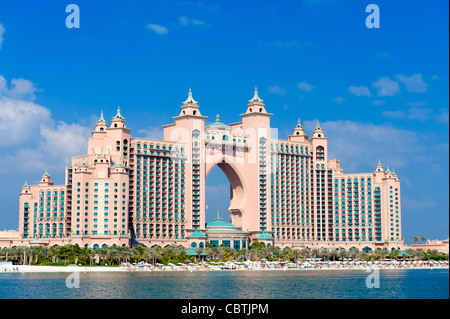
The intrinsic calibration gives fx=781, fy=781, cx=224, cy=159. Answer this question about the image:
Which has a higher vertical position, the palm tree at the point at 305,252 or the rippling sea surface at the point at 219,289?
the palm tree at the point at 305,252

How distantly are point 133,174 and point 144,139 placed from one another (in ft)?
31.4

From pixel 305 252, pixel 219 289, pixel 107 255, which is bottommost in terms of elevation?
pixel 219 289

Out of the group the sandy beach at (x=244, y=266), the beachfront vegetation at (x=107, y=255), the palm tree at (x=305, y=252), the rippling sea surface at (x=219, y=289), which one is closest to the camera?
the rippling sea surface at (x=219, y=289)

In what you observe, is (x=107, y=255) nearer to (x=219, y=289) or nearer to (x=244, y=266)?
(x=244, y=266)

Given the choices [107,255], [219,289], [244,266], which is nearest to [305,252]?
[244,266]

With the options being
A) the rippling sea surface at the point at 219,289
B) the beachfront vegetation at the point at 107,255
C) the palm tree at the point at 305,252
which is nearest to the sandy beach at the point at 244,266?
the beachfront vegetation at the point at 107,255

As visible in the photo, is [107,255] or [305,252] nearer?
[107,255]

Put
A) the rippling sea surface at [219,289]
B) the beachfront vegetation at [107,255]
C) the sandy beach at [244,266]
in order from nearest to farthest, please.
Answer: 1. the rippling sea surface at [219,289]
2. the sandy beach at [244,266]
3. the beachfront vegetation at [107,255]

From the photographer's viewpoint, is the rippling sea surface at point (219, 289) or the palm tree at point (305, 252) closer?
the rippling sea surface at point (219, 289)

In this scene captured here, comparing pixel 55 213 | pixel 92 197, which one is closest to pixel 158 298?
pixel 92 197

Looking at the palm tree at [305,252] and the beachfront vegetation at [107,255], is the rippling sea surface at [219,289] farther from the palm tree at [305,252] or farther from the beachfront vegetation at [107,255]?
the palm tree at [305,252]

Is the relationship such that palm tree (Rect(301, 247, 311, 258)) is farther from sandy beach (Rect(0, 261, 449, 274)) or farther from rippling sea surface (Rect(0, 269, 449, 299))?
rippling sea surface (Rect(0, 269, 449, 299))

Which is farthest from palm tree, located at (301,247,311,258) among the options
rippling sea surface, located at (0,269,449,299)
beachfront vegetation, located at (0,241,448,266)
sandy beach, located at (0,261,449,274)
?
rippling sea surface, located at (0,269,449,299)

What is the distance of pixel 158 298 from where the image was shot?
9394 cm
